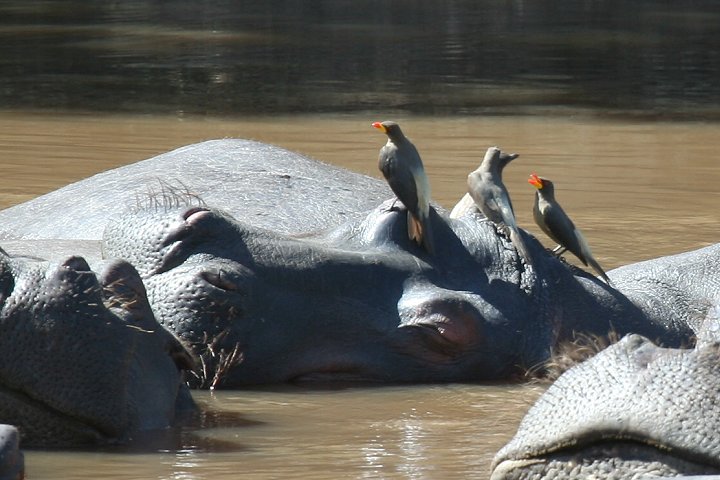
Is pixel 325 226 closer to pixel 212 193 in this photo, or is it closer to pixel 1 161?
pixel 212 193

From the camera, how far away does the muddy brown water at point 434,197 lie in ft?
14.0

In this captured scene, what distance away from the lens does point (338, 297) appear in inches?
214

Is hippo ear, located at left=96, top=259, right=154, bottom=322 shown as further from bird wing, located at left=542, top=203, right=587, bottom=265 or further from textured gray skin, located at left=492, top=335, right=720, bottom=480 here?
bird wing, located at left=542, top=203, right=587, bottom=265

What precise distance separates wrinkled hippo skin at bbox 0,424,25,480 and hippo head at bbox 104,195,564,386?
1740 millimetres

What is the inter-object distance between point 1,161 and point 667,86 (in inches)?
300

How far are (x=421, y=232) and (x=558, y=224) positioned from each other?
107cm

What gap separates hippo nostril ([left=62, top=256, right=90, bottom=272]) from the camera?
4.26 meters

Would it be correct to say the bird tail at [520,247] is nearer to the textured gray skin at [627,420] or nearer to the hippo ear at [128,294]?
the hippo ear at [128,294]

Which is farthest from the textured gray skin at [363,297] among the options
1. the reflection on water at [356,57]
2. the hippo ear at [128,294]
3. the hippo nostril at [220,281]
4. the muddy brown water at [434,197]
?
the reflection on water at [356,57]

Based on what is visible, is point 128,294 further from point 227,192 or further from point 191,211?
point 227,192

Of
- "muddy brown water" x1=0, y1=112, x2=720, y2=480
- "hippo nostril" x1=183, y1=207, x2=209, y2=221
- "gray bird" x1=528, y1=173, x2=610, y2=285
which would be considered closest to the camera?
"muddy brown water" x1=0, y1=112, x2=720, y2=480

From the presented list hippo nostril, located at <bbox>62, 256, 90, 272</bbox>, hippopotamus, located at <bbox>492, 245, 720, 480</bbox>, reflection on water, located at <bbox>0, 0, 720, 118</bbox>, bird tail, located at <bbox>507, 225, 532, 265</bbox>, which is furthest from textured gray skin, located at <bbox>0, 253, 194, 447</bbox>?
reflection on water, located at <bbox>0, 0, 720, 118</bbox>

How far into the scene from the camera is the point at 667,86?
1669 centimetres

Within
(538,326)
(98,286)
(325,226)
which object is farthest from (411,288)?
(98,286)
